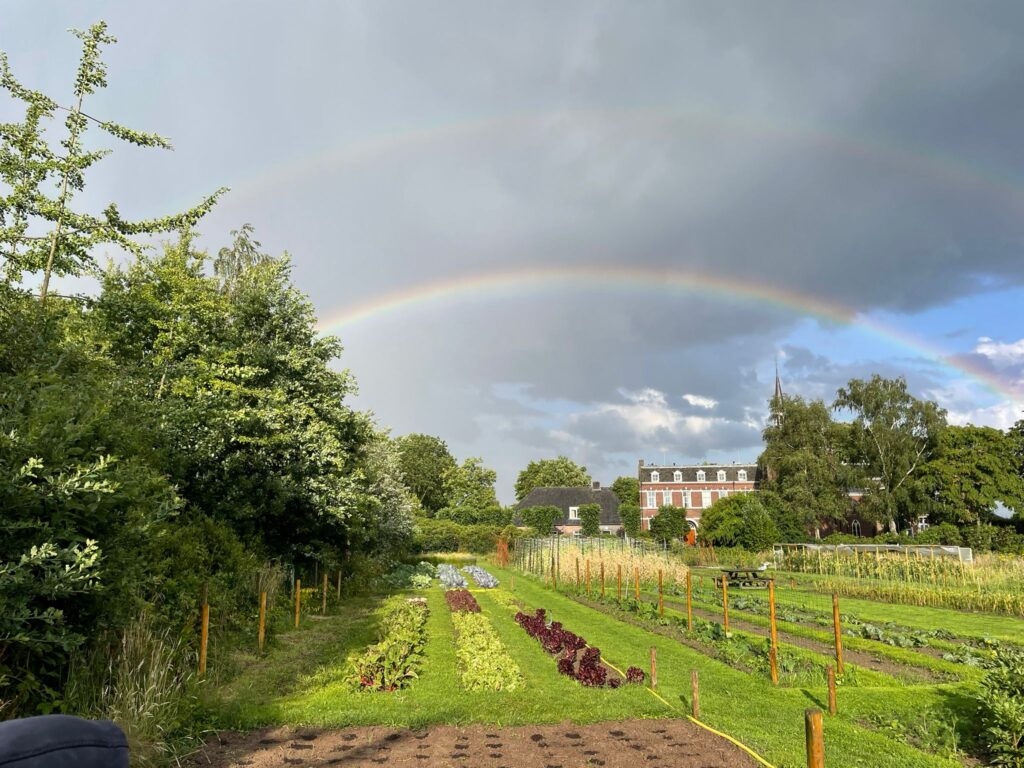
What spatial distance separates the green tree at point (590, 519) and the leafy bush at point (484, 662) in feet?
191

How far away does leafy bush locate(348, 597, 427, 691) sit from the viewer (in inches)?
423

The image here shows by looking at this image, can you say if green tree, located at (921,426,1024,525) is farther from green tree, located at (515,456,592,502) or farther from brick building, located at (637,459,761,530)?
green tree, located at (515,456,592,502)

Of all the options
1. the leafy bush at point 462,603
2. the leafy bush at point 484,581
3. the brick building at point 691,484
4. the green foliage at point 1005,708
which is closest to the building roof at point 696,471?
the brick building at point 691,484

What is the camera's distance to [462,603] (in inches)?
843

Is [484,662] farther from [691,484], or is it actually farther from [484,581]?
[691,484]

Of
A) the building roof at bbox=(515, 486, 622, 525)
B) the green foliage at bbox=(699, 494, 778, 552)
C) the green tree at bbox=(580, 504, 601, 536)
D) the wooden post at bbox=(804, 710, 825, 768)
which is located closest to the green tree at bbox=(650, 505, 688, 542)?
the green tree at bbox=(580, 504, 601, 536)

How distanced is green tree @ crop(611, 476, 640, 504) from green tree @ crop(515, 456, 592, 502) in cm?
670

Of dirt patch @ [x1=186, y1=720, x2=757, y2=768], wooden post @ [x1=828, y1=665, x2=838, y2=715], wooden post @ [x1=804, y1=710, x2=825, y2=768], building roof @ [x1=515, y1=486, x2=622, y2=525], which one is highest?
building roof @ [x1=515, y1=486, x2=622, y2=525]

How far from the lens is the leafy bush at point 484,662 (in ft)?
34.9

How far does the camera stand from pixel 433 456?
93.1 meters

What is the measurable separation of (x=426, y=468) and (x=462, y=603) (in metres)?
70.2

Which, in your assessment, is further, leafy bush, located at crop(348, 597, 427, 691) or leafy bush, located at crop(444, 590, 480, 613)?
leafy bush, located at crop(444, 590, 480, 613)

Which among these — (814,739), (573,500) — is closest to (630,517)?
(573,500)

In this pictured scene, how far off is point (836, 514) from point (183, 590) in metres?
60.3
